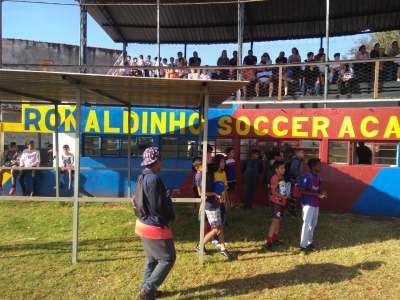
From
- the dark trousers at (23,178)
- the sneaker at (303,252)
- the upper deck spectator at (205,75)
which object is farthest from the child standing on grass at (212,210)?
the dark trousers at (23,178)

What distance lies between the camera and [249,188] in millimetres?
8992

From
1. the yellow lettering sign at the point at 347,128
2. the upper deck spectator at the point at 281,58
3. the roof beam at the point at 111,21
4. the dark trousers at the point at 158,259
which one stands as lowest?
the dark trousers at the point at 158,259

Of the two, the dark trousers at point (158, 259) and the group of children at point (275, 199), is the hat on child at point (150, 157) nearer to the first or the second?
the dark trousers at point (158, 259)

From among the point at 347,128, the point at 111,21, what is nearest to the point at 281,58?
the point at 347,128

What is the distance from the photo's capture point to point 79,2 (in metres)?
11.1

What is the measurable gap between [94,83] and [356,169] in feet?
22.1

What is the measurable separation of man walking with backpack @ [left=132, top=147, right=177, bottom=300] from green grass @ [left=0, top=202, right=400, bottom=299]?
25.6 inches

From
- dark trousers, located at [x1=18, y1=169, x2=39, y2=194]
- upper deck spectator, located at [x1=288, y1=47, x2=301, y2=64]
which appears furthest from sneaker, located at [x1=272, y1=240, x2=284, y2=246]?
dark trousers, located at [x1=18, y1=169, x2=39, y2=194]

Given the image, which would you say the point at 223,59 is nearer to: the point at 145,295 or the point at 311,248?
the point at 311,248

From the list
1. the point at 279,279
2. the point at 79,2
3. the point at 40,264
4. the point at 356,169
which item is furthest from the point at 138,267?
the point at 79,2

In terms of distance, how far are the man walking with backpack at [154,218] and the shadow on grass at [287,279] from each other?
676 millimetres

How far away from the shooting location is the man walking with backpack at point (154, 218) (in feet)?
12.1

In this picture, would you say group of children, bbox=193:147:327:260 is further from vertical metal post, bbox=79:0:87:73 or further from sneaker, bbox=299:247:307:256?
vertical metal post, bbox=79:0:87:73

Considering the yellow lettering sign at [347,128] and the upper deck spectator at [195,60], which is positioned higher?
the upper deck spectator at [195,60]
